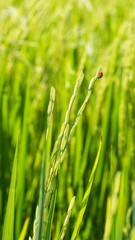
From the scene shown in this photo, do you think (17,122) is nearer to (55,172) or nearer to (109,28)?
(55,172)

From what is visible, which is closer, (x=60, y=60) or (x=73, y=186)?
(x=73, y=186)

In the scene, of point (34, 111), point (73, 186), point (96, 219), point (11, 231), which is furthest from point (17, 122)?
point (11, 231)

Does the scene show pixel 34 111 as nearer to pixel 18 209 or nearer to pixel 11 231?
pixel 18 209

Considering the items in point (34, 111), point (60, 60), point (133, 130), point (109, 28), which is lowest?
point (133, 130)

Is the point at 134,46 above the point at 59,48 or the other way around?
the other way around

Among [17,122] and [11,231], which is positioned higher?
[17,122]

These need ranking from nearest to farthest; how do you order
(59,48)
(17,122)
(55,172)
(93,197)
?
(55,172), (93,197), (17,122), (59,48)

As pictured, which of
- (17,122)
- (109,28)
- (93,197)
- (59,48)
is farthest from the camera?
(109,28)

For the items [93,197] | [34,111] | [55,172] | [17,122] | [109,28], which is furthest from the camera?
[109,28]

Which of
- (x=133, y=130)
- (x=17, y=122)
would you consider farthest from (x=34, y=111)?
(x=133, y=130)
